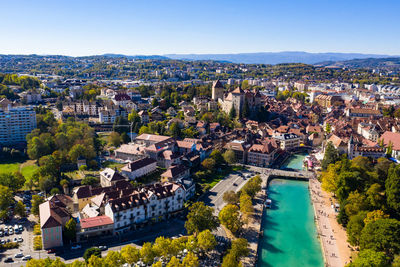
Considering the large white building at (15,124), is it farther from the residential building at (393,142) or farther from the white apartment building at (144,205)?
the residential building at (393,142)

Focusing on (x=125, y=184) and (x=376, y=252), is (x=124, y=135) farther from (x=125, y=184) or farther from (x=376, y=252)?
(x=376, y=252)

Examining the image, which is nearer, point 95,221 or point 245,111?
point 95,221

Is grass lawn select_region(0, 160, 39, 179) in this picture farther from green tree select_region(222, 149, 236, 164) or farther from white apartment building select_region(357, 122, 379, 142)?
white apartment building select_region(357, 122, 379, 142)

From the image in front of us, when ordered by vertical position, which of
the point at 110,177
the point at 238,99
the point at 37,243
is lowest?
the point at 37,243

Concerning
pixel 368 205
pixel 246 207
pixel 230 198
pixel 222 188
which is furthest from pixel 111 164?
pixel 368 205

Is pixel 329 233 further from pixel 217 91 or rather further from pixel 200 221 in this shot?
pixel 217 91

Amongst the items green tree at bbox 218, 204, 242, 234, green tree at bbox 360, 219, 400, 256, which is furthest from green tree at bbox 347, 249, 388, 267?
green tree at bbox 218, 204, 242, 234
